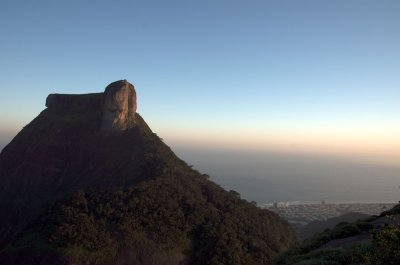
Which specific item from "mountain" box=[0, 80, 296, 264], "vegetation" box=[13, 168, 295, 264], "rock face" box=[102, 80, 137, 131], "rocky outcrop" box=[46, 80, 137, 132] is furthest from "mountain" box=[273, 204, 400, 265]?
"rocky outcrop" box=[46, 80, 137, 132]

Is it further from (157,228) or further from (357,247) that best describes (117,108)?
(357,247)

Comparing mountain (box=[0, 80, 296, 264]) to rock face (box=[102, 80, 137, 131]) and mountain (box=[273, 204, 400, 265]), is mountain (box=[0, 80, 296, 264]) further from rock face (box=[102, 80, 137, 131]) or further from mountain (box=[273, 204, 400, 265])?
mountain (box=[273, 204, 400, 265])

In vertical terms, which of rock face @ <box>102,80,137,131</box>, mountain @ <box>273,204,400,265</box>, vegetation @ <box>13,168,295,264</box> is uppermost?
rock face @ <box>102,80,137,131</box>

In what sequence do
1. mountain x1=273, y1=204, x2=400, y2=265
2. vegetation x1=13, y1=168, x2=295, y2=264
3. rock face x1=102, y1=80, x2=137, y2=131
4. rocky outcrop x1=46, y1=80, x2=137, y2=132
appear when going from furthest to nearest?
rocky outcrop x1=46, y1=80, x2=137, y2=132 < rock face x1=102, y1=80, x2=137, y2=131 < vegetation x1=13, y1=168, x2=295, y2=264 < mountain x1=273, y1=204, x2=400, y2=265

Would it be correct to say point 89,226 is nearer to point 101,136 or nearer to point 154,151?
point 154,151

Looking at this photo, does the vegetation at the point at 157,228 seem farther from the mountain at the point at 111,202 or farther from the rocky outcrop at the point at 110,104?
the rocky outcrop at the point at 110,104

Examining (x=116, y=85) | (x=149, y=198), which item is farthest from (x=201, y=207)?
(x=116, y=85)

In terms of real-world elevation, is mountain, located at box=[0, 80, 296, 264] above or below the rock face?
below
